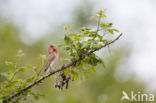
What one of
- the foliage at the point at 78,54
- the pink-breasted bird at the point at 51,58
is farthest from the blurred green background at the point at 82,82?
the foliage at the point at 78,54

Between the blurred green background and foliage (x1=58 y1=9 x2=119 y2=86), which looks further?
the blurred green background

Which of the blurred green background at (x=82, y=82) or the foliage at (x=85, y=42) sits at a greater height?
the foliage at (x=85, y=42)

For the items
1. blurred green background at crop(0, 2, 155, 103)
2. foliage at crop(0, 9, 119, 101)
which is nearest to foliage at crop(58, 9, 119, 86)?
foliage at crop(0, 9, 119, 101)

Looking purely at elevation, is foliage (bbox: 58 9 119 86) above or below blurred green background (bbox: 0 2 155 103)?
above

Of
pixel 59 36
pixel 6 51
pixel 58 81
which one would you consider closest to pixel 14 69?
pixel 58 81

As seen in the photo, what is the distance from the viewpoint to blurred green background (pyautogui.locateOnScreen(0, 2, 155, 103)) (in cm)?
1524

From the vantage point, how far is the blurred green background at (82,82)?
15242 mm

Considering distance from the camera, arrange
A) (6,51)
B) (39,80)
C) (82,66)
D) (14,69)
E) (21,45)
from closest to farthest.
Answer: (39,80), (82,66), (14,69), (6,51), (21,45)

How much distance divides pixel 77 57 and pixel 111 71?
18.2 m

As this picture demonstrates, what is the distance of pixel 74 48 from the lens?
2928 millimetres

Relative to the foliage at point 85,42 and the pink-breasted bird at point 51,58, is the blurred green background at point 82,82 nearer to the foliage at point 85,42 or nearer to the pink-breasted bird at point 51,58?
the pink-breasted bird at point 51,58

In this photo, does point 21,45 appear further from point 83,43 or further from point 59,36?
point 83,43

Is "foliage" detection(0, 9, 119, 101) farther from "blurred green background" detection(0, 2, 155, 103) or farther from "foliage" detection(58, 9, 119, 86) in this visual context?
"blurred green background" detection(0, 2, 155, 103)

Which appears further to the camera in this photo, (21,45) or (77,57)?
(21,45)
